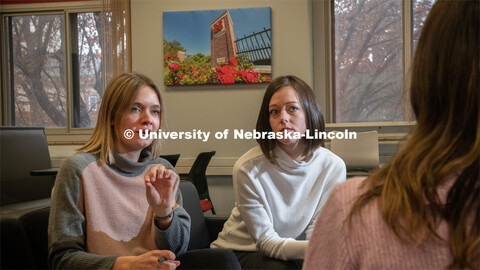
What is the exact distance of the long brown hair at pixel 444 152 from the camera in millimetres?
497

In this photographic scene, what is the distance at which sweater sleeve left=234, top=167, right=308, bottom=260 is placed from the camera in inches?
63.1

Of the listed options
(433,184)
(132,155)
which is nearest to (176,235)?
(132,155)

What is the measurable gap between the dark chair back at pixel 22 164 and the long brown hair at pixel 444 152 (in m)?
2.30

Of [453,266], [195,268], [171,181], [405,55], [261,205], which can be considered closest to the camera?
[453,266]

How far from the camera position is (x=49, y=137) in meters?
5.33

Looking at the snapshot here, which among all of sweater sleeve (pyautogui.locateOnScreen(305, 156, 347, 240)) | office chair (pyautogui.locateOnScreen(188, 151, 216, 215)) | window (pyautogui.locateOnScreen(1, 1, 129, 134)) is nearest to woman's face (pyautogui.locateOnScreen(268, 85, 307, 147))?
sweater sleeve (pyautogui.locateOnScreen(305, 156, 347, 240))

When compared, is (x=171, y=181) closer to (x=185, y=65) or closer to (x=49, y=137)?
(x=185, y=65)

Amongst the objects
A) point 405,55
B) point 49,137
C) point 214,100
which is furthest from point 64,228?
point 49,137

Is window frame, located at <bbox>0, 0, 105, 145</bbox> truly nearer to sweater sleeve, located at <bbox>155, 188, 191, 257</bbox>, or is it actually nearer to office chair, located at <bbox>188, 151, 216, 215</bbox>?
office chair, located at <bbox>188, 151, 216, 215</bbox>

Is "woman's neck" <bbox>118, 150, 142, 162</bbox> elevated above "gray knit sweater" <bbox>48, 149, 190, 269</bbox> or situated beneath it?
elevated above

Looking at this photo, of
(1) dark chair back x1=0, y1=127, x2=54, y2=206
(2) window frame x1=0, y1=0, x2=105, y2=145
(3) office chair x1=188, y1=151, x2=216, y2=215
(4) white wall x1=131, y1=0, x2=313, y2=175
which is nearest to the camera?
→ (1) dark chair back x1=0, y1=127, x2=54, y2=206

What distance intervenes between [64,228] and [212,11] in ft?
11.6

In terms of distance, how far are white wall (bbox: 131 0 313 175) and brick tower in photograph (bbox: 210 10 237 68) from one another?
0.14 m

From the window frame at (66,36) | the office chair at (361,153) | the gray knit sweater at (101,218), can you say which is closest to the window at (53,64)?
the window frame at (66,36)
